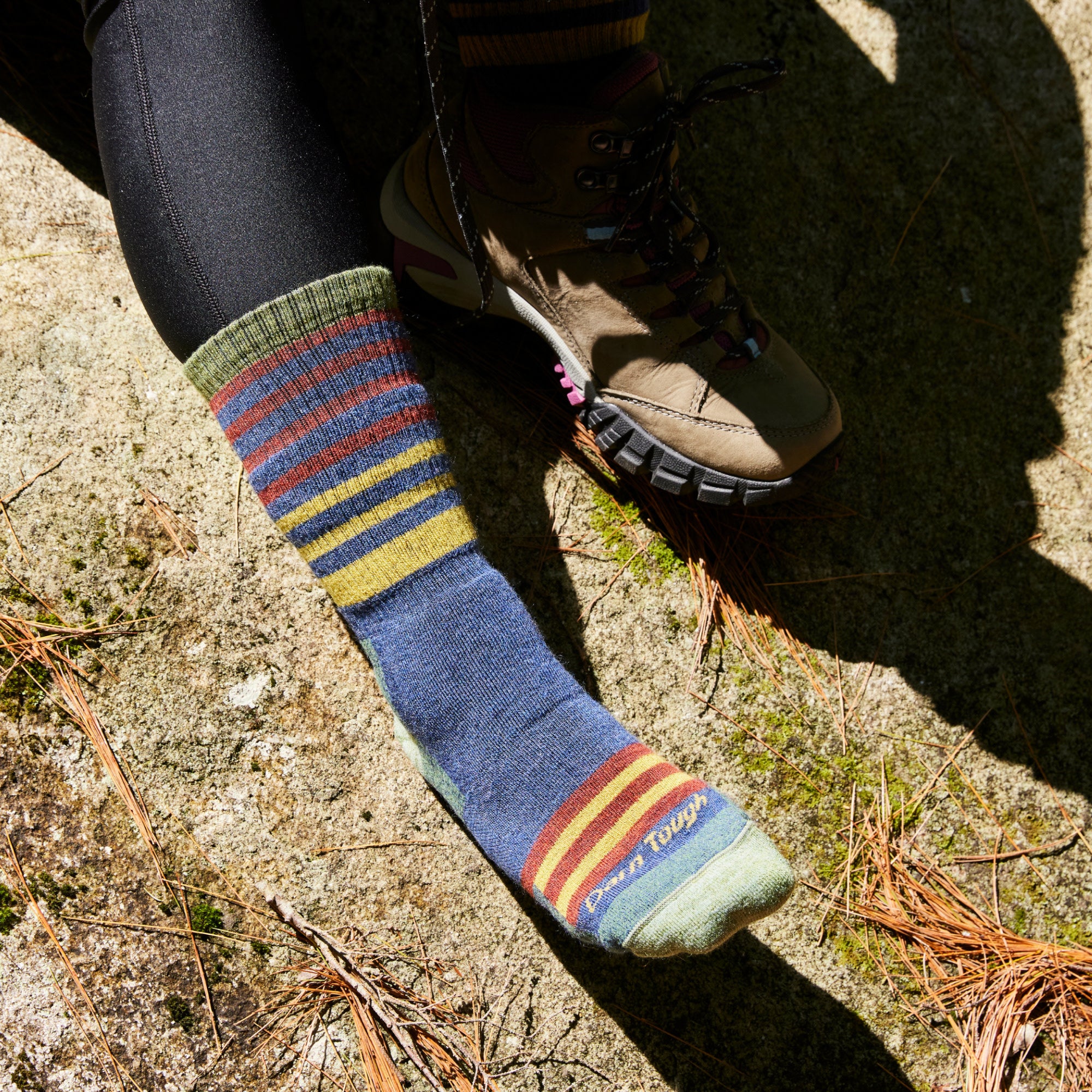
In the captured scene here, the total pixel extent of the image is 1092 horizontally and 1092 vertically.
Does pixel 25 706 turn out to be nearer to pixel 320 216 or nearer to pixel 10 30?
pixel 320 216

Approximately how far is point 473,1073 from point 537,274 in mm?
1171

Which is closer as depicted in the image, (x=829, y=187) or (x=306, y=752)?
(x=306, y=752)

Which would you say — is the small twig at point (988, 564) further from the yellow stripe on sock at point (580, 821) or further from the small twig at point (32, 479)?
the small twig at point (32, 479)

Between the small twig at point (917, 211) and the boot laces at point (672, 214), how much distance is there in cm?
41

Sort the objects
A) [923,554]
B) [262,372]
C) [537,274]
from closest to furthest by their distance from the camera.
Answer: [262,372] → [537,274] → [923,554]

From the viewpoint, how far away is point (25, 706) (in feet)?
3.73

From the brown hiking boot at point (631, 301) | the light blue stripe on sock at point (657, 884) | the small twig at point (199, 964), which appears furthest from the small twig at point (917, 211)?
the small twig at point (199, 964)

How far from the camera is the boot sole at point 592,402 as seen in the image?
1235 millimetres

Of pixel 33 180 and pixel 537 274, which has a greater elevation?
pixel 33 180

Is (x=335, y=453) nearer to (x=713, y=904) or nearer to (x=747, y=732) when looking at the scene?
(x=713, y=904)

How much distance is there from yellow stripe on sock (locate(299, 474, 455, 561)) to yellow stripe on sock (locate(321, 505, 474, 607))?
29 mm

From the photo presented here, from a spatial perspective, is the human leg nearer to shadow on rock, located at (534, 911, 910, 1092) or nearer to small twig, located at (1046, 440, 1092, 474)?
shadow on rock, located at (534, 911, 910, 1092)

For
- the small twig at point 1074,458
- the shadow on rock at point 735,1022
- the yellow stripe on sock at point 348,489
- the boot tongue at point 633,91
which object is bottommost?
the shadow on rock at point 735,1022

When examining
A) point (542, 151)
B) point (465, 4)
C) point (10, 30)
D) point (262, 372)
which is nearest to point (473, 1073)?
point (262, 372)
